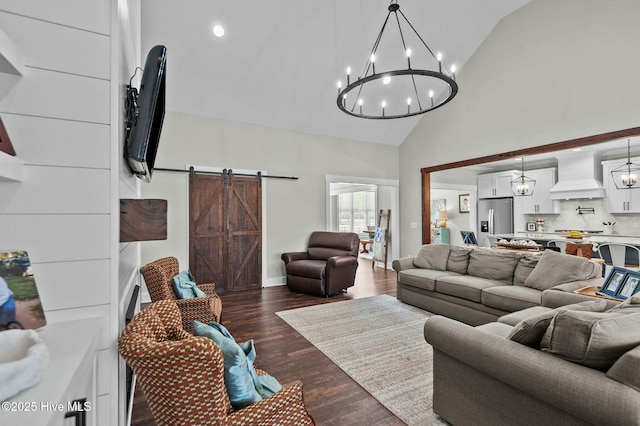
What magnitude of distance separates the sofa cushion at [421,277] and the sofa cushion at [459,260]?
0.11m

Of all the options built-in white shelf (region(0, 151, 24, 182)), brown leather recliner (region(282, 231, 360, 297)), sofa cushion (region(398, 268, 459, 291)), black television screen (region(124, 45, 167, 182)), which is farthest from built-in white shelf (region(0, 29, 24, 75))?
brown leather recliner (region(282, 231, 360, 297))

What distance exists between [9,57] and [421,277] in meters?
4.22

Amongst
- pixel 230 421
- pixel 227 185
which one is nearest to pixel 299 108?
pixel 227 185

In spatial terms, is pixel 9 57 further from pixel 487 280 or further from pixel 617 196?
pixel 617 196

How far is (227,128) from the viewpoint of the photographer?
5316mm

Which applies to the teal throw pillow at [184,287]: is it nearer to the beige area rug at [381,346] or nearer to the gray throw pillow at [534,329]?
the beige area rug at [381,346]

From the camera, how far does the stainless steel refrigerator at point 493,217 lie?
26.7 ft

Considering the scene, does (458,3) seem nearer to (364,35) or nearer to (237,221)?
(364,35)

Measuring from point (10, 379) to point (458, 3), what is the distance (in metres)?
6.04

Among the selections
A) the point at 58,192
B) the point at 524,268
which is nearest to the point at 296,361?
the point at 58,192

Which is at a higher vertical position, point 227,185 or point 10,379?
point 227,185

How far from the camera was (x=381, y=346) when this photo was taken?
10.00 feet

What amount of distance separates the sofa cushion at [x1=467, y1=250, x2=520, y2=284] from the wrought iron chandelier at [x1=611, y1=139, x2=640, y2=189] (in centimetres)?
403

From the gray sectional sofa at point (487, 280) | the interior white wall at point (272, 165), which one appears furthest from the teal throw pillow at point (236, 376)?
the interior white wall at point (272, 165)
